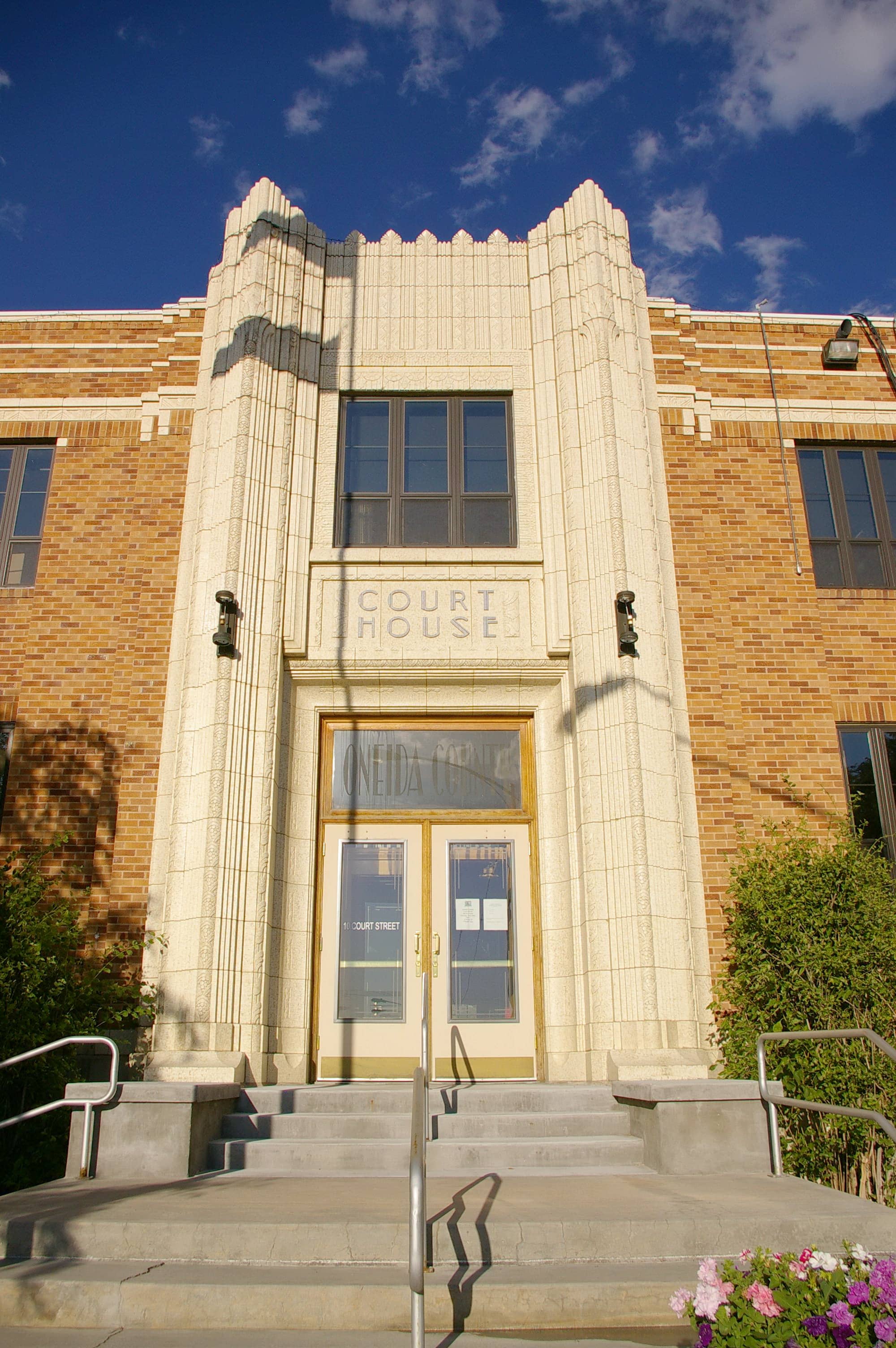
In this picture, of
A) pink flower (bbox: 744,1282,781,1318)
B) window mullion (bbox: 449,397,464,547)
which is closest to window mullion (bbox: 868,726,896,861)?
window mullion (bbox: 449,397,464,547)

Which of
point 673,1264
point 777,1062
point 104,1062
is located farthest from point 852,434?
point 104,1062

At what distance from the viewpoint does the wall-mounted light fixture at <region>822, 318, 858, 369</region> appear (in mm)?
11531

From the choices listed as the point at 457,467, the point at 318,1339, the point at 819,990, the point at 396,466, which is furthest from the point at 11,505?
the point at 819,990

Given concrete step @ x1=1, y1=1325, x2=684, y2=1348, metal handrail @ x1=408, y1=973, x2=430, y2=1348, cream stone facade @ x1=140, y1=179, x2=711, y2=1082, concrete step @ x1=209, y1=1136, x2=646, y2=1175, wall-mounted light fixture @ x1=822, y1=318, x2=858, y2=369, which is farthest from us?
wall-mounted light fixture @ x1=822, y1=318, x2=858, y2=369

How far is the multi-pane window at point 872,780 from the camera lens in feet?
32.6

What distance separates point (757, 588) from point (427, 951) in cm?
508

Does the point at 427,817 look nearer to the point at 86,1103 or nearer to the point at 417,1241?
the point at 86,1103

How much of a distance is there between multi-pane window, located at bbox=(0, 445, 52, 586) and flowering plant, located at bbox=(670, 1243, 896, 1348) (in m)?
9.46

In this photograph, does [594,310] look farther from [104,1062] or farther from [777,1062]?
[104,1062]

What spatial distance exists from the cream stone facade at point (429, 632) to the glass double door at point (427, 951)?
0.21 metres

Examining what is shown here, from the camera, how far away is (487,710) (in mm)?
9703

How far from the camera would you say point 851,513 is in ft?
36.8

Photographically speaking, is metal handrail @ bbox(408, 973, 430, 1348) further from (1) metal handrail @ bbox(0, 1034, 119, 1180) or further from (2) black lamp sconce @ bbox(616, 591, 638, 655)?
(2) black lamp sconce @ bbox(616, 591, 638, 655)

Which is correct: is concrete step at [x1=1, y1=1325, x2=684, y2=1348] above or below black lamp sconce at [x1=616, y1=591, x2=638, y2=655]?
below
